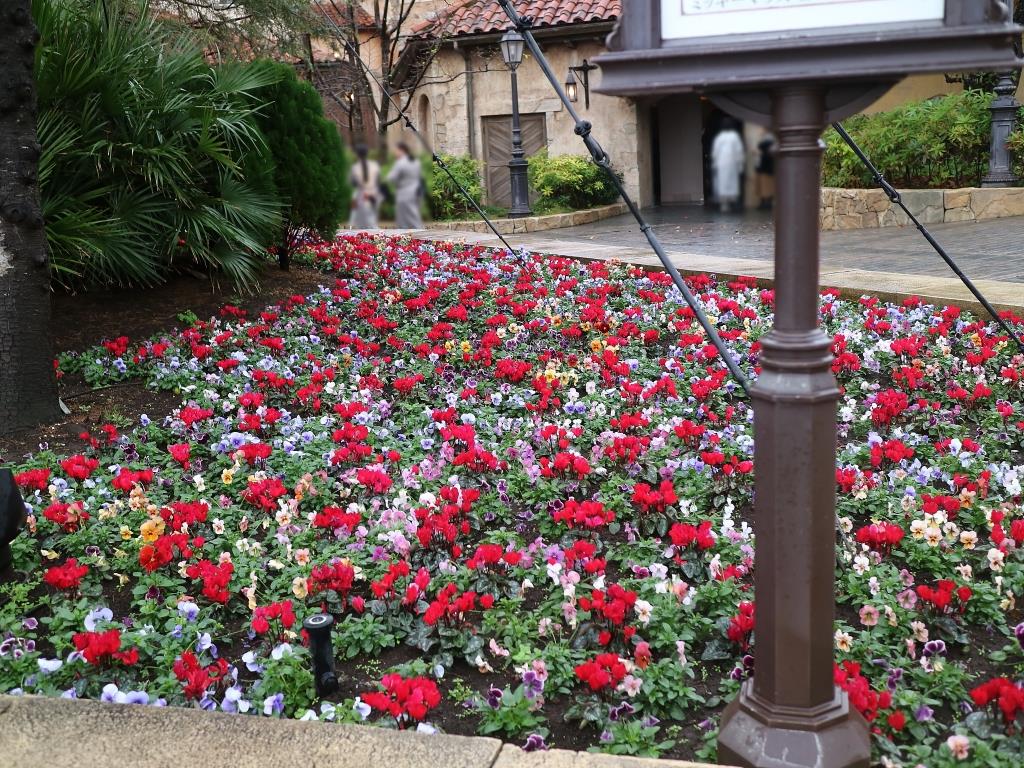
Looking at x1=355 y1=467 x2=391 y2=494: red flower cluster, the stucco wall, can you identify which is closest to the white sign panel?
x1=355 y1=467 x2=391 y2=494: red flower cluster

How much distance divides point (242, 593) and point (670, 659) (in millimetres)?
1428

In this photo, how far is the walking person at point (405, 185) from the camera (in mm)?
1892

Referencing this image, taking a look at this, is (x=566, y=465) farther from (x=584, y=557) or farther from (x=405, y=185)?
(x=405, y=185)

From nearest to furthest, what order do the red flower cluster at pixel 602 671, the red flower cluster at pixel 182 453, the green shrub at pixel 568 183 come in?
the red flower cluster at pixel 602 671
the red flower cluster at pixel 182 453
the green shrub at pixel 568 183

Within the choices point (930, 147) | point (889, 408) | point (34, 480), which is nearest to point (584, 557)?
point (889, 408)

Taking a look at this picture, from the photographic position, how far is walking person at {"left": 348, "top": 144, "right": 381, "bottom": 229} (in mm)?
1820

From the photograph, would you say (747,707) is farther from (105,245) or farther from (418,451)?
(105,245)

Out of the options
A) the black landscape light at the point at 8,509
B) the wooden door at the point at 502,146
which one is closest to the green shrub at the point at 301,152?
the black landscape light at the point at 8,509

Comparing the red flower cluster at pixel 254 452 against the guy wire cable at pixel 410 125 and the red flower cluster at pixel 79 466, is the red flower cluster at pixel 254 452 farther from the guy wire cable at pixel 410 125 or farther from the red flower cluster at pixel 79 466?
the guy wire cable at pixel 410 125

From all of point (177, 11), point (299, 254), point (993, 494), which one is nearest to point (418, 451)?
point (993, 494)

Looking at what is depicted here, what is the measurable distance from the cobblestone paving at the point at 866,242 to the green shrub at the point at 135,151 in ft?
12.1

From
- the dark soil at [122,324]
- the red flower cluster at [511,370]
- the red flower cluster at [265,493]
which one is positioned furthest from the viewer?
the red flower cluster at [511,370]

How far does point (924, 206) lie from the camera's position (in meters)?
13.0

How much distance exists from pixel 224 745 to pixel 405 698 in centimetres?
47
